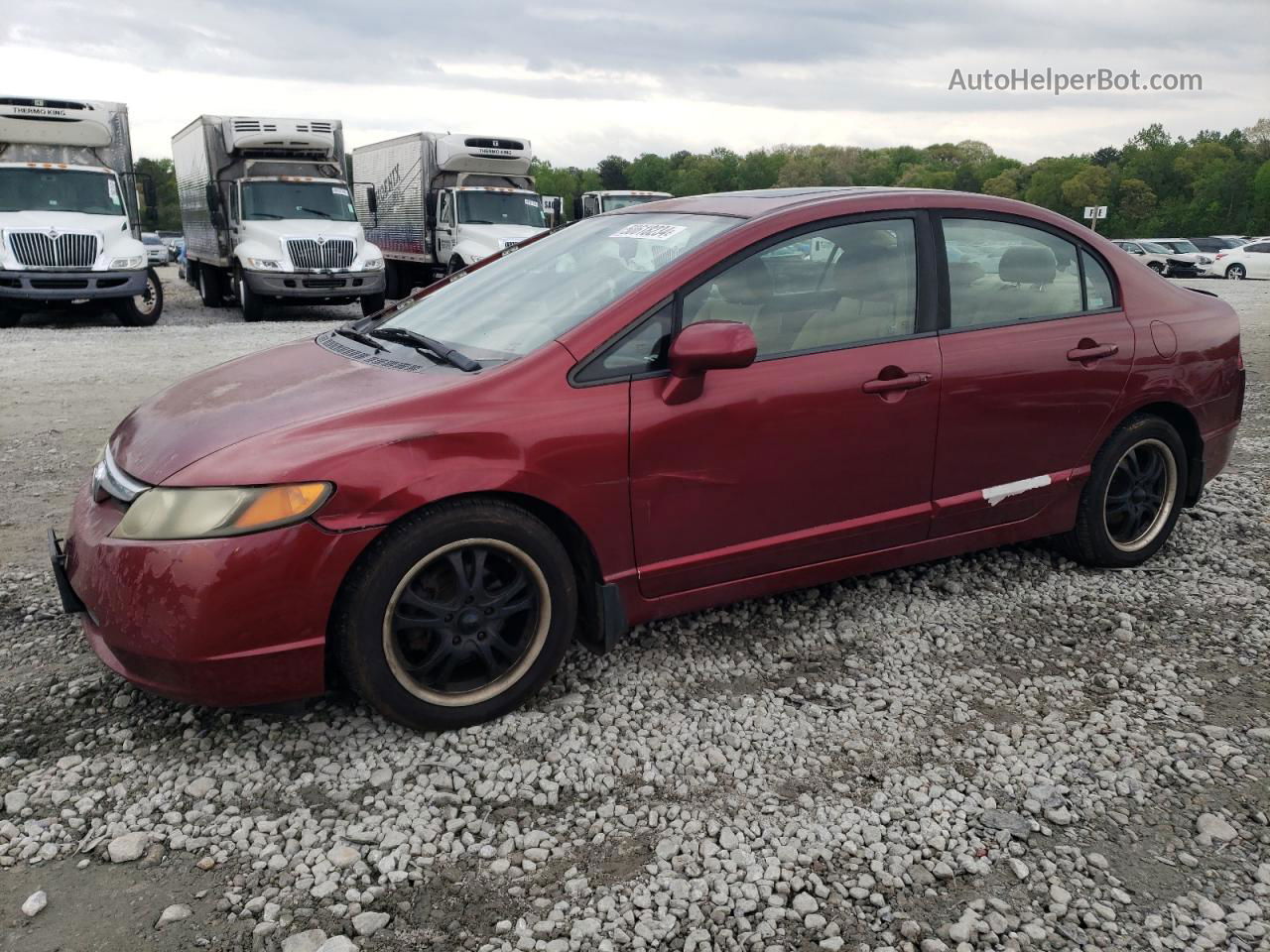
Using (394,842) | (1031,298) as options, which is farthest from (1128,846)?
(1031,298)

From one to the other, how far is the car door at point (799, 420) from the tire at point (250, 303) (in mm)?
14159

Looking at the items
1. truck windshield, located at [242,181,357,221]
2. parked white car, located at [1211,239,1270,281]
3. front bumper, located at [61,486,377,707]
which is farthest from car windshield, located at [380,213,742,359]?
parked white car, located at [1211,239,1270,281]

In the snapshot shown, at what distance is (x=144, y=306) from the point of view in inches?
630

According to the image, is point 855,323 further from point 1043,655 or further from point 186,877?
point 186,877

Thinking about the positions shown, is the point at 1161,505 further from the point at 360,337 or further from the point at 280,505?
the point at 280,505

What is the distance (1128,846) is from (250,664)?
235cm

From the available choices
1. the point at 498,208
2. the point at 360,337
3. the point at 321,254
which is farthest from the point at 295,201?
the point at 360,337

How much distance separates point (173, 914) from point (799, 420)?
89.3 inches

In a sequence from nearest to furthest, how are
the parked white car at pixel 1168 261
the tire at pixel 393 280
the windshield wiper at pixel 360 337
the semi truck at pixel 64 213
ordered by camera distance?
1. the windshield wiper at pixel 360 337
2. the semi truck at pixel 64 213
3. the tire at pixel 393 280
4. the parked white car at pixel 1168 261

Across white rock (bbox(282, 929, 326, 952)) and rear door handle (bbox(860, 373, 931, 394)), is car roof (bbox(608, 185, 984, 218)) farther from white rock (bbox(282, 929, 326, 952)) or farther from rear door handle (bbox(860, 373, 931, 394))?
white rock (bbox(282, 929, 326, 952))

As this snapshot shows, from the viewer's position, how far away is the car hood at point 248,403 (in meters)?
2.95

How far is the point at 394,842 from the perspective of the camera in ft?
8.56

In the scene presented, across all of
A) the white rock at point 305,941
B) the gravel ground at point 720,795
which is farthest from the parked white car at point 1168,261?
the white rock at point 305,941

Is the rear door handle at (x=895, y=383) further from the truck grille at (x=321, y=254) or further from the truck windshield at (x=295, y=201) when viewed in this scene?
the truck windshield at (x=295, y=201)
